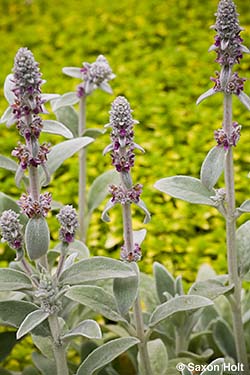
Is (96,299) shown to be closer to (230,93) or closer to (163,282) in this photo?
(163,282)

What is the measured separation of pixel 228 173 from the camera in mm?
1163

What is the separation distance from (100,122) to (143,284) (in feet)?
3.32

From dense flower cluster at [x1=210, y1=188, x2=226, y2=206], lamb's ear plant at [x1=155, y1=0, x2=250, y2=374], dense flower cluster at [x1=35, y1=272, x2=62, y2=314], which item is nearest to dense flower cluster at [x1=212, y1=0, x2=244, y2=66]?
lamb's ear plant at [x1=155, y1=0, x2=250, y2=374]

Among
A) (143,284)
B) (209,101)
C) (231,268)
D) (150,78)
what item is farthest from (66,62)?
(231,268)

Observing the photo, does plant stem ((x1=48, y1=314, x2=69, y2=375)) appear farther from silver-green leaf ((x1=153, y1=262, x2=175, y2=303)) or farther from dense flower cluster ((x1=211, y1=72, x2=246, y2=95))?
dense flower cluster ((x1=211, y1=72, x2=246, y2=95))

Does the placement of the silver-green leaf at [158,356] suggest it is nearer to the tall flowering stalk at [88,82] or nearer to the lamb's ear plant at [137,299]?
the lamb's ear plant at [137,299]

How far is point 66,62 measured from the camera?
271 cm

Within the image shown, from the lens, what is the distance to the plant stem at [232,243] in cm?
112

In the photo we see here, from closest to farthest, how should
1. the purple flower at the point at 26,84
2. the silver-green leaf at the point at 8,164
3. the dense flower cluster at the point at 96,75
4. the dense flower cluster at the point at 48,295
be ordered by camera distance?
the purple flower at the point at 26,84, the dense flower cluster at the point at 48,295, the silver-green leaf at the point at 8,164, the dense flower cluster at the point at 96,75

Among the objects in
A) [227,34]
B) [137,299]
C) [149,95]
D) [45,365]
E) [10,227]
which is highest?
[149,95]

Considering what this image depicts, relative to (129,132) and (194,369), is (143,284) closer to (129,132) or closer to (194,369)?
(194,369)

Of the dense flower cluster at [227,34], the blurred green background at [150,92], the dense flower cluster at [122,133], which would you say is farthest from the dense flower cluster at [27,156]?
the blurred green background at [150,92]

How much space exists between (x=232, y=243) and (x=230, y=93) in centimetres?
26

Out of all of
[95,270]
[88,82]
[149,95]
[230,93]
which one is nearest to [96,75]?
[88,82]
